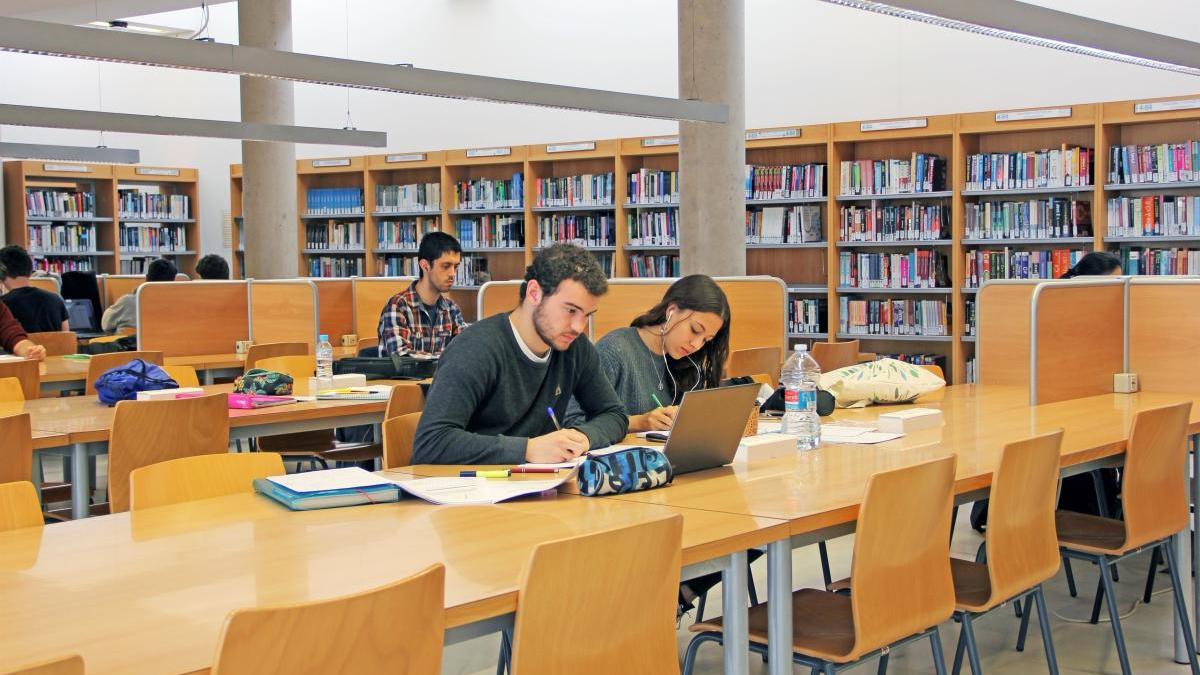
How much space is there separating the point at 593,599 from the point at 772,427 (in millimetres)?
1813

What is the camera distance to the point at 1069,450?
327 centimetres

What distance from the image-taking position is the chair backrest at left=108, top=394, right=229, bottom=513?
3629 mm

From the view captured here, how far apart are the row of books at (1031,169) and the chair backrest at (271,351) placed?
438 cm

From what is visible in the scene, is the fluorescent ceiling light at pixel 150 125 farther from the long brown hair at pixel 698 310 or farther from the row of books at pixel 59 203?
the row of books at pixel 59 203

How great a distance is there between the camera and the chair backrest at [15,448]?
11.0 ft

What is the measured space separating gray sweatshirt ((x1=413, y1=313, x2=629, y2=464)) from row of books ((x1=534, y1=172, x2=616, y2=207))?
6199 millimetres

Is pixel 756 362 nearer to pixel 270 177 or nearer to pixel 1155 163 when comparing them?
pixel 1155 163

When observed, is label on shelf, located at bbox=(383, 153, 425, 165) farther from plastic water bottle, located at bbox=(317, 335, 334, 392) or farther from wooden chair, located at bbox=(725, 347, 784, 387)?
wooden chair, located at bbox=(725, 347, 784, 387)

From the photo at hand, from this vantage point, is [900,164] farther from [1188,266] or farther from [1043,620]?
[1043,620]

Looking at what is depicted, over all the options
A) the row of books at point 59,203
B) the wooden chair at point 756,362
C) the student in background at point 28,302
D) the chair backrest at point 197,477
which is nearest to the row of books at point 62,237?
the row of books at point 59,203

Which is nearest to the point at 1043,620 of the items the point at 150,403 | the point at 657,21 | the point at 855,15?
the point at 150,403

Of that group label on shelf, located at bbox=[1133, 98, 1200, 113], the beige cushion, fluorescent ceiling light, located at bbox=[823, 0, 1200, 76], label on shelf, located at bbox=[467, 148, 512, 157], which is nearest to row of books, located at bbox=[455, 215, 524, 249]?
label on shelf, located at bbox=[467, 148, 512, 157]

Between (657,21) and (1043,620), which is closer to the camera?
(1043,620)

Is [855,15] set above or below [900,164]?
above
